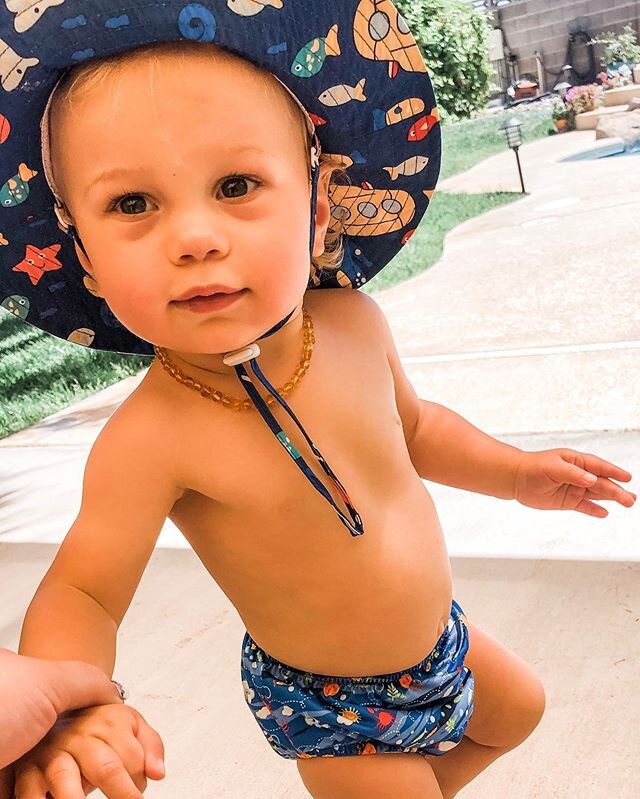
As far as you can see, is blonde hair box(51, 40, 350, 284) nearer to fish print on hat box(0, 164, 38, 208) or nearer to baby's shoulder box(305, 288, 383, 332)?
fish print on hat box(0, 164, 38, 208)

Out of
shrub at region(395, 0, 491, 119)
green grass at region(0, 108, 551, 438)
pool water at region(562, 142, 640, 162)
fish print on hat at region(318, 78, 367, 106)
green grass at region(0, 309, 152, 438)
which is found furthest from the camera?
green grass at region(0, 309, 152, 438)

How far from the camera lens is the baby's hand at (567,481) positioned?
2.60 ft

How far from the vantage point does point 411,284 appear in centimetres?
209

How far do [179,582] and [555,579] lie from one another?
2.09ft

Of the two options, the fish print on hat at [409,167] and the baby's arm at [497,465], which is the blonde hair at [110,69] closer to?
the fish print on hat at [409,167]

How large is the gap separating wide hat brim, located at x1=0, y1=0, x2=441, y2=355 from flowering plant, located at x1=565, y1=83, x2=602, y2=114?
1.10 metres

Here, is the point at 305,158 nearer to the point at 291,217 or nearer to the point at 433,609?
the point at 291,217

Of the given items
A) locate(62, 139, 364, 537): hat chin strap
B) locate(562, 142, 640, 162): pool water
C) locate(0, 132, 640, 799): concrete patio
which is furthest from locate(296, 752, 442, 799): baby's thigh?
locate(562, 142, 640, 162): pool water

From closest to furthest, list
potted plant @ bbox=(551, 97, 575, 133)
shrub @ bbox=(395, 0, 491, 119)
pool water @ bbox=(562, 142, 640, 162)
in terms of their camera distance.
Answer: shrub @ bbox=(395, 0, 491, 119)
potted plant @ bbox=(551, 97, 575, 133)
pool water @ bbox=(562, 142, 640, 162)

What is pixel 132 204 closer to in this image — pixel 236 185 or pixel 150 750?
pixel 236 185

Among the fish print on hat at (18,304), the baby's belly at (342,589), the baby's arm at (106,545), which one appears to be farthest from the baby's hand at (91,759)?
the fish print on hat at (18,304)

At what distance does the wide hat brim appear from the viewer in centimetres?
53

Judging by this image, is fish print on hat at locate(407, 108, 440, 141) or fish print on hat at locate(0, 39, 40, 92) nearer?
fish print on hat at locate(0, 39, 40, 92)

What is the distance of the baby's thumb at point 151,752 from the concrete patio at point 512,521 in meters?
0.66
